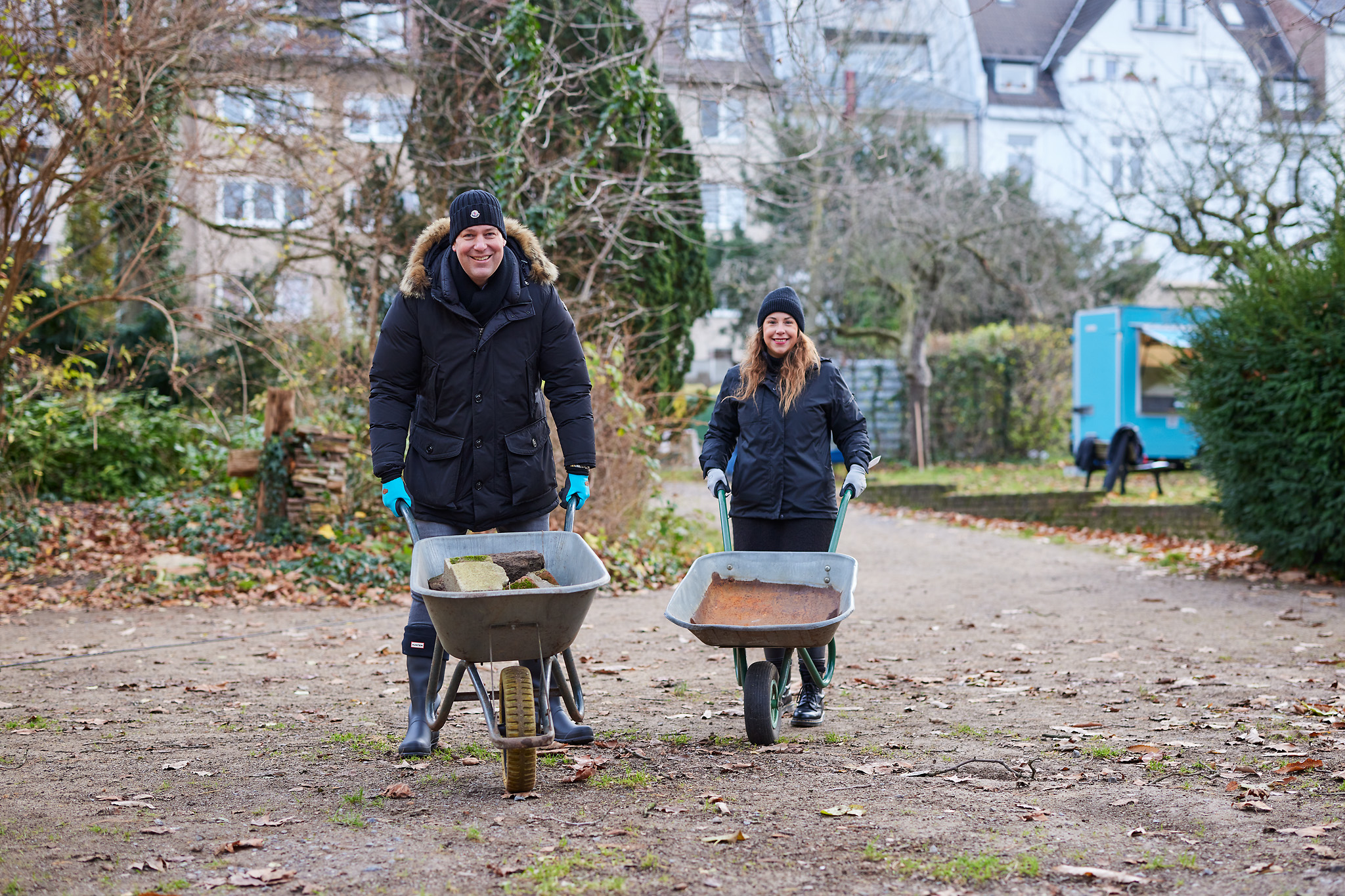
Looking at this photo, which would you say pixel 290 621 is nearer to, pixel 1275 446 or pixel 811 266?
pixel 1275 446

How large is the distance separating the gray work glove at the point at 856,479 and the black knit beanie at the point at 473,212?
160 cm

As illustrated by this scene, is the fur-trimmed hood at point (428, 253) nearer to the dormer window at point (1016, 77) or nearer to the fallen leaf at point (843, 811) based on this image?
the fallen leaf at point (843, 811)

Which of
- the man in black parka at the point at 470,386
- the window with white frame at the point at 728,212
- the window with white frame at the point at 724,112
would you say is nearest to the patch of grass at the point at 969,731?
the man in black parka at the point at 470,386

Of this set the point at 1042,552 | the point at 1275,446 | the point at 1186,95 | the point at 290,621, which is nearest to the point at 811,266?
the point at 1186,95

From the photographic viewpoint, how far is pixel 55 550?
10508 mm

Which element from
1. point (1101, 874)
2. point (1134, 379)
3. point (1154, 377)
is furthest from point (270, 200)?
point (1154, 377)

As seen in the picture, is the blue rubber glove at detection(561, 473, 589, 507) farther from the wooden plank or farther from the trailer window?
the trailer window

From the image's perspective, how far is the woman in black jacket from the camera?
16.1 ft

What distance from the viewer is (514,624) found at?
3709mm

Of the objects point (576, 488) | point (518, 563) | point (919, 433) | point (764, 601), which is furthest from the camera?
point (919, 433)

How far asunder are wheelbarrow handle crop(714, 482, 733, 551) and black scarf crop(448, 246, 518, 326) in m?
1.13

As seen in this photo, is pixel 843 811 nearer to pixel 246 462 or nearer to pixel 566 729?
pixel 566 729

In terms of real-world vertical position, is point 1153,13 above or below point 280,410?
above

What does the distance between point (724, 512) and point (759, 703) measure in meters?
0.78
